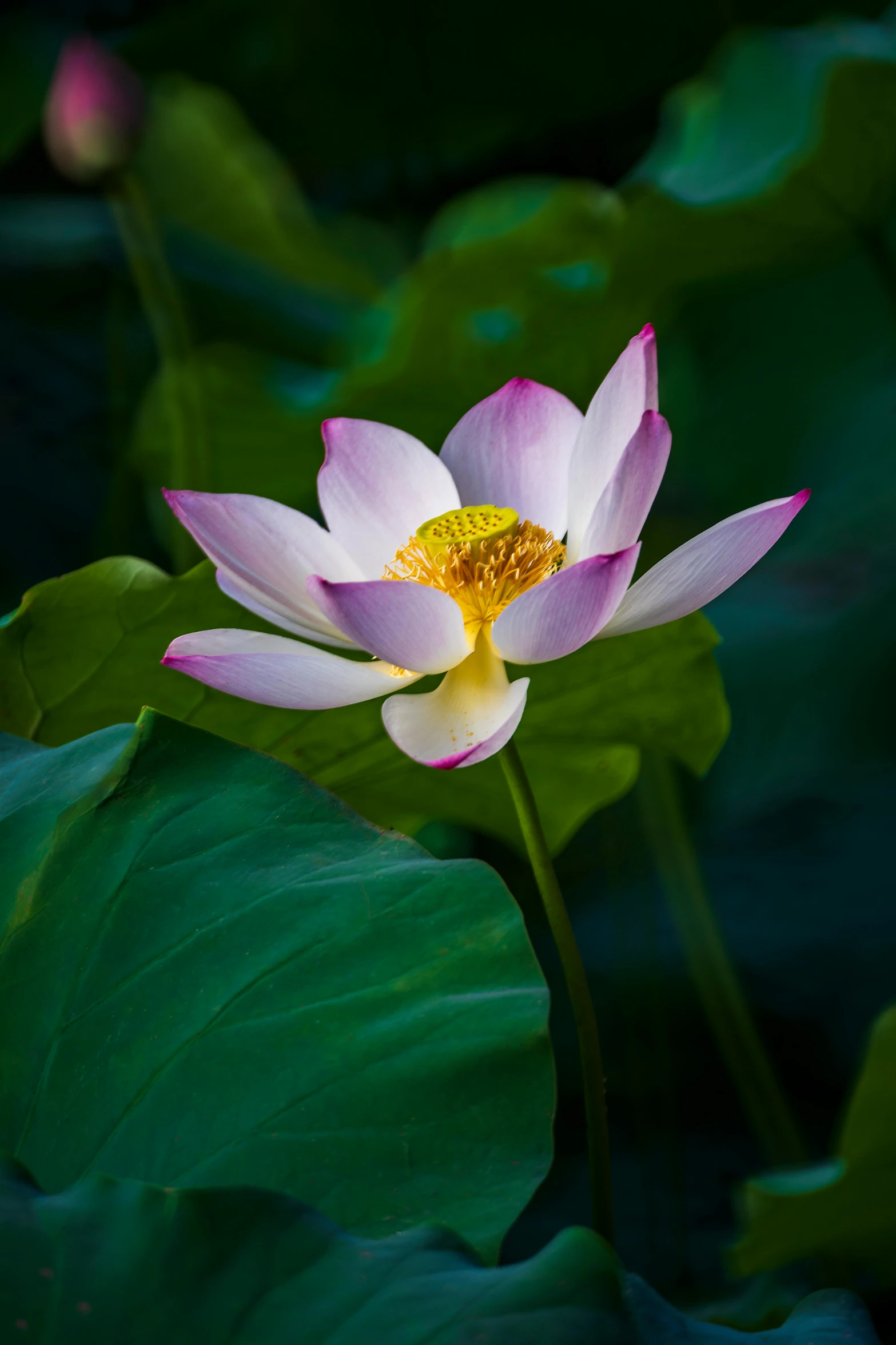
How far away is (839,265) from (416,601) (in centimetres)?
178

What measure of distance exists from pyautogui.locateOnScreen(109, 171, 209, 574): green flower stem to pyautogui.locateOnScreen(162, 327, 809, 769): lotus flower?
670 mm

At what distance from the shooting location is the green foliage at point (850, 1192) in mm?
732

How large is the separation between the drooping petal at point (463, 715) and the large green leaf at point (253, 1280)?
162 millimetres

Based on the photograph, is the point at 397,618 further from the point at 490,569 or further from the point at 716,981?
the point at 716,981

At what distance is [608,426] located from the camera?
530mm

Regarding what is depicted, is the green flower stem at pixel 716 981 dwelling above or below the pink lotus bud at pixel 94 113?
below

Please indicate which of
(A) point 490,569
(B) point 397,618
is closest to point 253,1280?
(B) point 397,618

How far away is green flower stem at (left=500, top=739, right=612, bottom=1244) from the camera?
17.9 inches

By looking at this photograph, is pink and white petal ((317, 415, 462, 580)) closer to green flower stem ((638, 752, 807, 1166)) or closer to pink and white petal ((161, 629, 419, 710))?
pink and white petal ((161, 629, 419, 710))

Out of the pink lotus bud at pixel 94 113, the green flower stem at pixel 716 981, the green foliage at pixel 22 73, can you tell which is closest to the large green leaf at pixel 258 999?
the green flower stem at pixel 716 981

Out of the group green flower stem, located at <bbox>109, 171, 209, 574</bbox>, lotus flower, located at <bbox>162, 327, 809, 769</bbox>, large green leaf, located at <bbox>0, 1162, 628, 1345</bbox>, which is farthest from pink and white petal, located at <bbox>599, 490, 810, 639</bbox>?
green flower stem, located at <bbox>109, 171, 209, 574</bbox>

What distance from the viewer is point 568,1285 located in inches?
12.8

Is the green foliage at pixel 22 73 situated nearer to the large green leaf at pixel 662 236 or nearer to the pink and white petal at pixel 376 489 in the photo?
the large green leaf at pixel 662 236

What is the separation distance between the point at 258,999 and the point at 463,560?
0.77 feet
